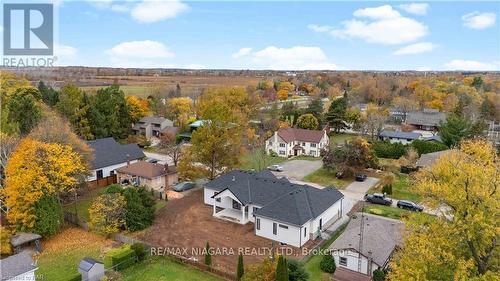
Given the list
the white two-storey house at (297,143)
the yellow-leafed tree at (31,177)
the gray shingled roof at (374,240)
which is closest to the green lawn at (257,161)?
the white two-storey house at (297,143)

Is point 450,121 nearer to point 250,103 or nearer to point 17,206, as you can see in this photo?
point 250,103

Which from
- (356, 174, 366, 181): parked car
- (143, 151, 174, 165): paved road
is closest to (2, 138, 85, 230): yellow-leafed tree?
(143, 151, 174, 165): paved road

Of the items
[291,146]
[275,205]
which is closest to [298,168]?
[291,146]

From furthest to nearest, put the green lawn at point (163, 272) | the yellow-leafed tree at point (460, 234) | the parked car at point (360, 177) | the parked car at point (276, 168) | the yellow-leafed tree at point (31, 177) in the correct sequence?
the parked car at point (276, 168) < the parked car at point (360, 177) < the yellow-leafed tree at point (31, 177) < the green lawn at point (163, 272) < the yellow-leafed tree at point (460, 234)

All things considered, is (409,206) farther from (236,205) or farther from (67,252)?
(67,252)

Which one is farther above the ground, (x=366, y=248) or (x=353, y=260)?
(x=366, y=248)

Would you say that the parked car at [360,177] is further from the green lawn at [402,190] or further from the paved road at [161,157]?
the paved road at [161,157]
